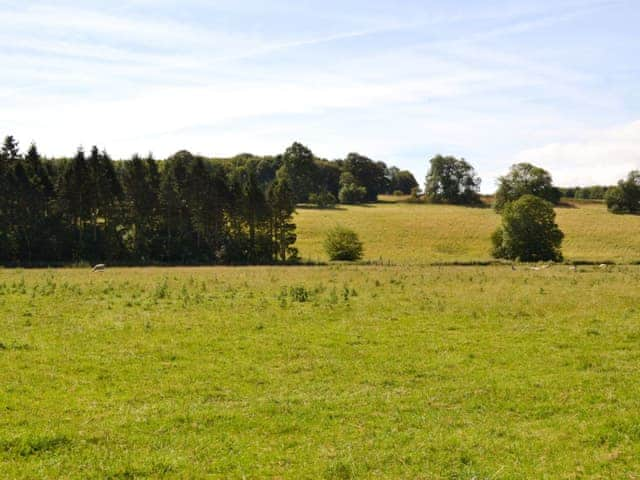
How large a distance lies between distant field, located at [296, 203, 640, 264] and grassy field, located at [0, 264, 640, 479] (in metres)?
50.7

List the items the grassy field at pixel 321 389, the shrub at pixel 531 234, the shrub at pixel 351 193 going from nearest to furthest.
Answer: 1. the grassy field at pixel 321 389
2. the shrub at pixel 531 234
3. the shrub at pixel 351 193

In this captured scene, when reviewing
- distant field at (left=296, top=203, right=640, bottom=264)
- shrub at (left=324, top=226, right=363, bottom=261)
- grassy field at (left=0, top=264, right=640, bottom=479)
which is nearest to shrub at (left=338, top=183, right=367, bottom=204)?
distant field at (left=296, top=203, right=640, bottom=264)

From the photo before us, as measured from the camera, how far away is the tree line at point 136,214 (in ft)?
234

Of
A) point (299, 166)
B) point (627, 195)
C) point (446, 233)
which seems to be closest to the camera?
point (446, 233)

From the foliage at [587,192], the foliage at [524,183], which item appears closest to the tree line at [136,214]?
the foliage at [524,183]

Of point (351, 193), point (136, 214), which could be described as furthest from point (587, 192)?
point (136, 214)

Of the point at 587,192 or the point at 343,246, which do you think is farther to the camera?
the point at 587,192

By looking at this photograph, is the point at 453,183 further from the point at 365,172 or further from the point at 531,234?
the point at 531,234

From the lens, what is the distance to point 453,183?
155 meters

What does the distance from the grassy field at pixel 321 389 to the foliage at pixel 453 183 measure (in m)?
131

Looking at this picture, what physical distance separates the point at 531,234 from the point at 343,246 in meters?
26.4

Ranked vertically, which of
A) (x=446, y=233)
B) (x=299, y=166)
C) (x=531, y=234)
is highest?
(x=299, y=166)

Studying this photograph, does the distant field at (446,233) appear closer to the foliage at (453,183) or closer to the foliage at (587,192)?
the foliage at (453,183)

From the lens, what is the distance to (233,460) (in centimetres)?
924
